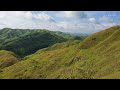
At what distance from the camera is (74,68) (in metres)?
85.4

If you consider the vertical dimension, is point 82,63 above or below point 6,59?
above

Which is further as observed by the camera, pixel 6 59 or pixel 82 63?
pixel 6 59

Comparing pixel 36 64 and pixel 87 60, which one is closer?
pixel 87 60

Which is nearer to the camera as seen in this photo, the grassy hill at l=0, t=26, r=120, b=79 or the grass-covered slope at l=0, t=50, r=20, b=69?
the grassy hill at l=0, t=26, r=120, b=79

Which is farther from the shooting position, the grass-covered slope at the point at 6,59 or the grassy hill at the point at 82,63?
the grass-covered slope at the point at 6,59

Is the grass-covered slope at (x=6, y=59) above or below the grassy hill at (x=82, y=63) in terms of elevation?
below

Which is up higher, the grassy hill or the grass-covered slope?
the grassy hill
